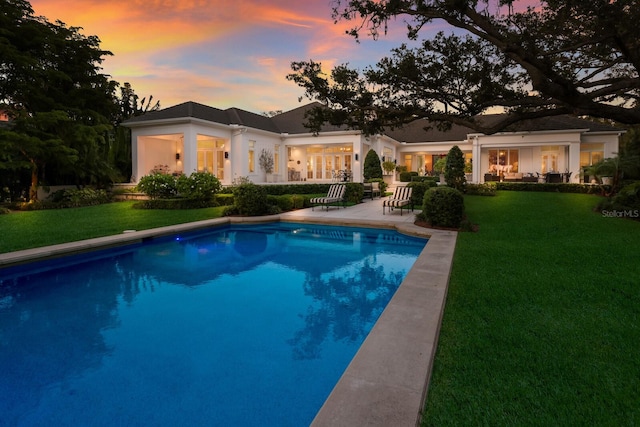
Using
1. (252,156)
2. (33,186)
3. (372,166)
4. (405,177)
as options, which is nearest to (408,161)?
(405,177)

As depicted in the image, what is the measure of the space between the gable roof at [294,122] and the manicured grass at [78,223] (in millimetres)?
6560

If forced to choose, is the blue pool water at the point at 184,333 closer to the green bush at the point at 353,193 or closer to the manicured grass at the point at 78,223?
the manicured grass at the point at 78,223

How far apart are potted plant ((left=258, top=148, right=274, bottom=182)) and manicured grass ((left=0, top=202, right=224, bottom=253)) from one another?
9.01 meters

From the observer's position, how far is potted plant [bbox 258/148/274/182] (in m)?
23.9

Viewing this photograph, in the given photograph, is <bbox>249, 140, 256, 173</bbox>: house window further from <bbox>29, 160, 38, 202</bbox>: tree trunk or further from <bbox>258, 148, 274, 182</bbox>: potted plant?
<bbox>29, 160, 38, 202</bbox>: tree trunk

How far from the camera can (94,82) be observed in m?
19.0

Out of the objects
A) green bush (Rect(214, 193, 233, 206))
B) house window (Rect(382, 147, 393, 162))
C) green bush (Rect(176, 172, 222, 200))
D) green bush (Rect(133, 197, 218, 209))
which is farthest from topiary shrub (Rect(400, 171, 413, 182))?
green bush (Rect(133, 197, 218, 209))

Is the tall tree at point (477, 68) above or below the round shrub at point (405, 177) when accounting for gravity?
above

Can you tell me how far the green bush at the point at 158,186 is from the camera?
16094 millimetres

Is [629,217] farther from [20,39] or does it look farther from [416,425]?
[20,39]

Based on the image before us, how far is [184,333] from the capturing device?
4.62 meters

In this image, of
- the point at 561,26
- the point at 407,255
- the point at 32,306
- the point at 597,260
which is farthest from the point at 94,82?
the point at 597,260

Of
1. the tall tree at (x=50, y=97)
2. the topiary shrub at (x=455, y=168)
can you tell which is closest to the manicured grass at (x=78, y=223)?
the tall tree at (x=50, y=97)

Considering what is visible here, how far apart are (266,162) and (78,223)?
13755 millimetres
